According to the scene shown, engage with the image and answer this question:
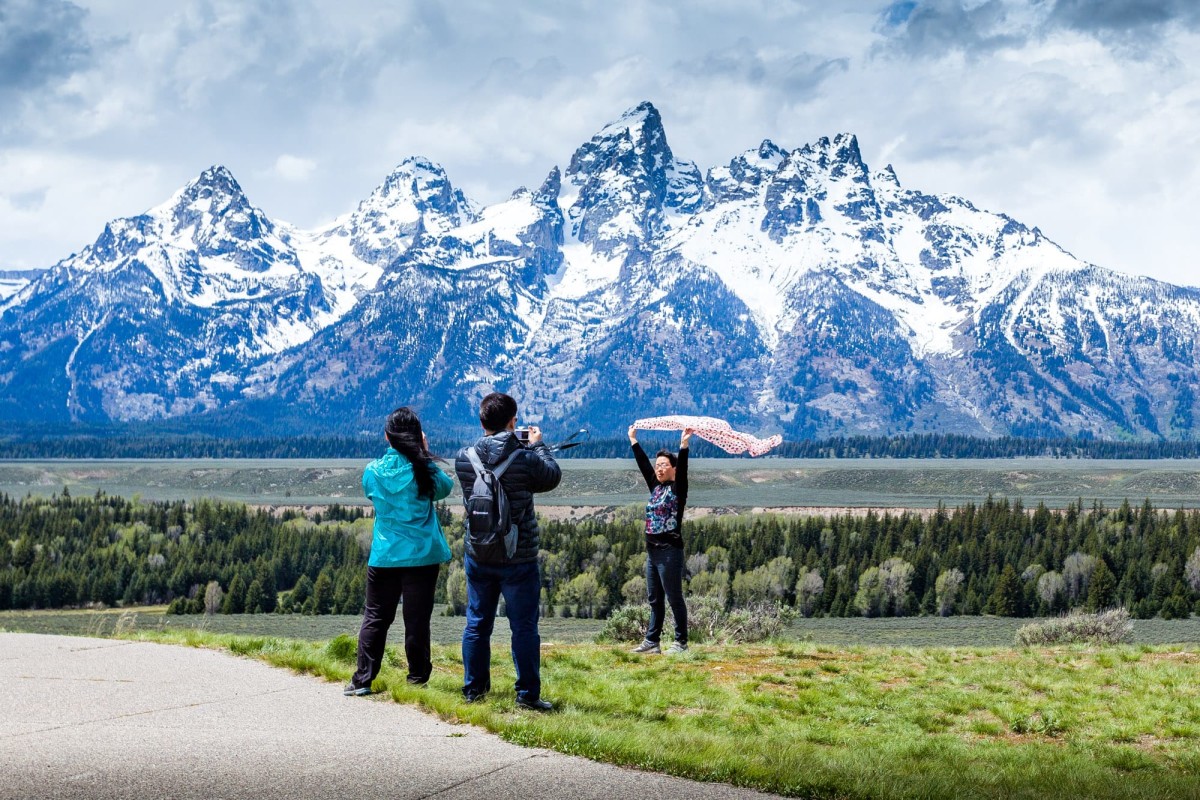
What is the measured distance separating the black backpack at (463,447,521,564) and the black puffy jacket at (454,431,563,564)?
6 cm

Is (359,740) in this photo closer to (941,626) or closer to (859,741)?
(859,741)

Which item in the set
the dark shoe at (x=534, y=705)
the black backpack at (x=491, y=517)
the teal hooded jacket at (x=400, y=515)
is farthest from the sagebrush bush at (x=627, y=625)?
the black backpack at (x=491, y=517)

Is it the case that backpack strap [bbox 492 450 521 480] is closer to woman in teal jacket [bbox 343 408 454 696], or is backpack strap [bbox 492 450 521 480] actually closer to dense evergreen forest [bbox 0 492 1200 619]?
woman in teal jacket [bbox 343 408 454 696]

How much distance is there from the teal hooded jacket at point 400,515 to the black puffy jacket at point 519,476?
100 centimetres

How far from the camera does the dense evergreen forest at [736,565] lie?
90.5 metres

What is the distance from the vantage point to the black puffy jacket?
39.8ft

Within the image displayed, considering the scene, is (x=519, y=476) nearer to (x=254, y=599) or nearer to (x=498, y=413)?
(x=498, y=413)

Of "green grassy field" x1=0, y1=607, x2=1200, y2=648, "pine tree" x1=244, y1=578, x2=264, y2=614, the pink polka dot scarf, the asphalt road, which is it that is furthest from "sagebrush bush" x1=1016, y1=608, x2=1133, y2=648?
"pine tree" x1=244, y1=578, x2=264, y2=614

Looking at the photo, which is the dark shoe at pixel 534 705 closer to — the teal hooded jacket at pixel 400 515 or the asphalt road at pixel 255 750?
the asphalt road at pixel 255 750

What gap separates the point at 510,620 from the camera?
12273 millimetres

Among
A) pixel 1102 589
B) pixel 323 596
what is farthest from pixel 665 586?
pixel 323 596

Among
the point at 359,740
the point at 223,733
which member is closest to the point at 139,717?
the point at 223,733

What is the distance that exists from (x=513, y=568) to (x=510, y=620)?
0.53 metres

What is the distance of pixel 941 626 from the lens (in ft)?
263
